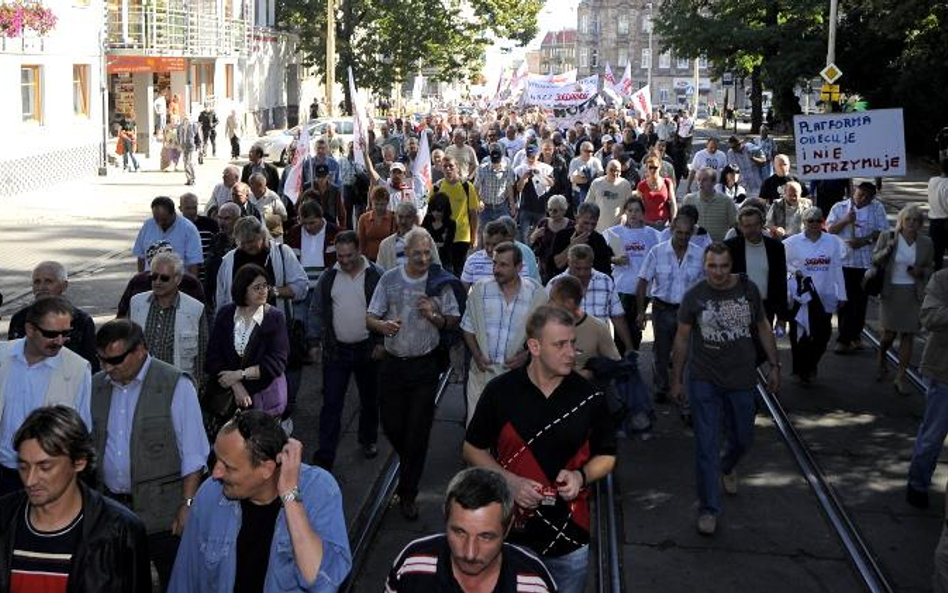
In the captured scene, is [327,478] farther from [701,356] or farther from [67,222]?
[67,222]

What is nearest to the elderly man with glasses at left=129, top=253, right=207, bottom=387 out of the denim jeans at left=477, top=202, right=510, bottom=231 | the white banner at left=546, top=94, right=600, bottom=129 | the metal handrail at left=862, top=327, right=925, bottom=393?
the metal handrail at left=862, top=327, right=925, bottom=393

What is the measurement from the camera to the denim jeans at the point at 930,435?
7.83 metres

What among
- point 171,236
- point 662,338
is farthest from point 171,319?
point 662,338

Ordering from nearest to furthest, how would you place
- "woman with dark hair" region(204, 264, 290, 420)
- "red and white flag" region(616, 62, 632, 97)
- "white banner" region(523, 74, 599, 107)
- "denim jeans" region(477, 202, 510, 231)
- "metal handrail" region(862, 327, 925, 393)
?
1. "woman with dark hair" region(204, 264, 290, 420)
2. "metal handrail" region(862, 327, 925, 393)
3. "denim jeans" region(477, 202, 510, 231)
4. "white banner" region(523, 74, 599, 107)
5. "red and white flag" region(616, 62, 632, 97)

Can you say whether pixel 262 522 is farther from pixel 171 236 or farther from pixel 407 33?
pixel 407 33

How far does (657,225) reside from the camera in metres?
Result: 14.4

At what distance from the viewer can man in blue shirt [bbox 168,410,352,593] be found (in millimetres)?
3982

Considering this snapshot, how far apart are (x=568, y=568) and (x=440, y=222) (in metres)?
8.27

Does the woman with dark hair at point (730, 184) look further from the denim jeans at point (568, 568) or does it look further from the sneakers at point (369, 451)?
the denim jeans at point (568, 568)

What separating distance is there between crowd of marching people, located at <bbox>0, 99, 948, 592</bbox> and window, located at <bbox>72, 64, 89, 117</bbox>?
2039 centimetres

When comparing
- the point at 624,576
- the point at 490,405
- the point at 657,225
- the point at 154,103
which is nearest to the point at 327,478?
the point at 490,405

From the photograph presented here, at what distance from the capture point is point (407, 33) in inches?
1913

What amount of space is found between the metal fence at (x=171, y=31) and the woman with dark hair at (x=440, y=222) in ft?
88.3

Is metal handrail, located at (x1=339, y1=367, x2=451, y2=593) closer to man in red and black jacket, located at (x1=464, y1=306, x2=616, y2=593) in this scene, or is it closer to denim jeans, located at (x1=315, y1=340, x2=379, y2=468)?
denim jeans, located at (x1=315, y1=340, x2=379, y2=468)
